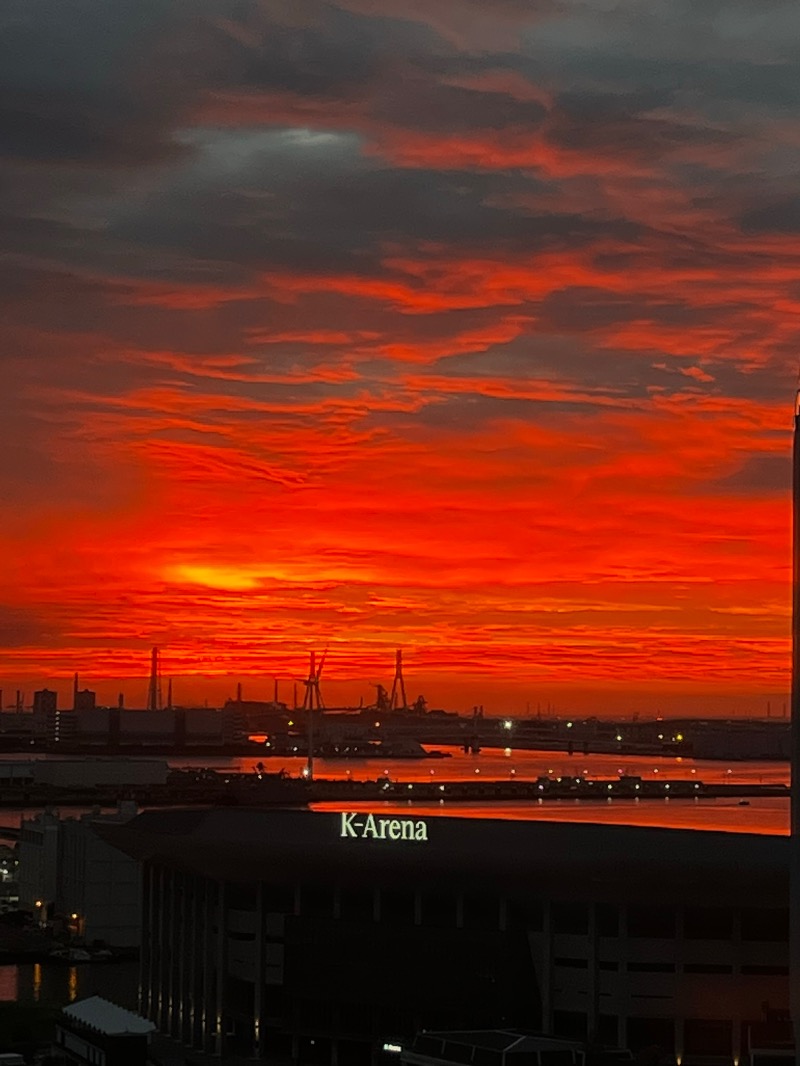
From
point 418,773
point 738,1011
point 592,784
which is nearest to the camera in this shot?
point 738,1011

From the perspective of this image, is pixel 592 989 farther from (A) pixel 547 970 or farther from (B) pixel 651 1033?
(B) pixel 651 1033

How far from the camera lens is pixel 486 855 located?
38.3 m

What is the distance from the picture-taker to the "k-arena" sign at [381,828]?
1534 inches

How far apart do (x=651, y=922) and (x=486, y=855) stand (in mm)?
3384

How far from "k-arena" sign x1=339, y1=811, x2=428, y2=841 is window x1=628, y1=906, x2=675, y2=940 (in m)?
4.26

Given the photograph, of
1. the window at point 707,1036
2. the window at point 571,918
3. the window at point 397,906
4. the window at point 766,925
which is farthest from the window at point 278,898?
the window at point 766,925

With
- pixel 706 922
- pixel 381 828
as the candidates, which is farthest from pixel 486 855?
pixel 706 922

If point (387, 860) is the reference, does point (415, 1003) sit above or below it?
below

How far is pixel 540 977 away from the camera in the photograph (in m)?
38.8

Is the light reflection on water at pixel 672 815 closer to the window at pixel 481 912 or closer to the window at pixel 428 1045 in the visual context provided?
the window at pixel 481 912

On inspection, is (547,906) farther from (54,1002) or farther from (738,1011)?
(54,1002)

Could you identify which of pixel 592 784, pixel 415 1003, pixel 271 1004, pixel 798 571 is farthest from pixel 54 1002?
pixel 592 784

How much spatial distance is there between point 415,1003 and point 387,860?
2.90 m

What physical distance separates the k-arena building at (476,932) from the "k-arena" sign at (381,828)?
0.03 m
